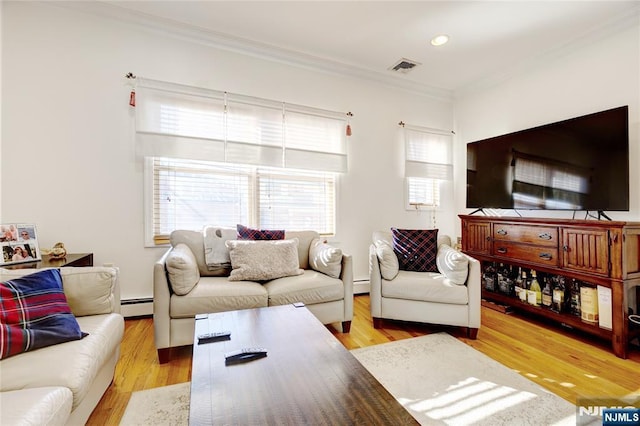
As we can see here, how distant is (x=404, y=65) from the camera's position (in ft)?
11.5

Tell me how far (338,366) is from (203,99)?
283 cm

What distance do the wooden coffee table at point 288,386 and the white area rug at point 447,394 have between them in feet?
1.83

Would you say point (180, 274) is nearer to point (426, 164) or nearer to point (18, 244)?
point (18, 244)

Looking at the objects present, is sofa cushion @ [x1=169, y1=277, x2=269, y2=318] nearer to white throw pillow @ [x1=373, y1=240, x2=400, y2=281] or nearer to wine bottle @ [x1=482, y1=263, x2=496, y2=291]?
white throw pillow @ [x1=373, y1=240, x2=400, y2=281]

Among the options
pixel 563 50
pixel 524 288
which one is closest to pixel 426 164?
pixel 563 50

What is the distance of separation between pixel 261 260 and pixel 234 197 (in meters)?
1.00

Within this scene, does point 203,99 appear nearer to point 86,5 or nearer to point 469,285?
point 86,5

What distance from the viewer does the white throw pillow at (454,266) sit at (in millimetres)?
2463

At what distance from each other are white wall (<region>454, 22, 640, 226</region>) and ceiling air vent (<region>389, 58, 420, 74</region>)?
110 centimetres

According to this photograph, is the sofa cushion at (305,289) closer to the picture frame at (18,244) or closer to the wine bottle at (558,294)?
the picture frame at (18,244)

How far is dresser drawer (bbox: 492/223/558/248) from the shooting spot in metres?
2.62

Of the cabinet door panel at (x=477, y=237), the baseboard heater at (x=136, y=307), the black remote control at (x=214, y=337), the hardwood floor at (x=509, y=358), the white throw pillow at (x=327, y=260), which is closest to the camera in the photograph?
the black remote control at (x=214, y=337)

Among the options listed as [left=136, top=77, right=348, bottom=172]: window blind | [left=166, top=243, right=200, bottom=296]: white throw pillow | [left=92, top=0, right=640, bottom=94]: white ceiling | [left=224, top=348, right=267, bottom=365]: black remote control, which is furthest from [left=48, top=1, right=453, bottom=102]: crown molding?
[left=224, top=348, right=267, bottom=365]: black remote control

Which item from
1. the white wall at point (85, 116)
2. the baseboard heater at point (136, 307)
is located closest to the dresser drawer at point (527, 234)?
the white wall at point (85, 116)
